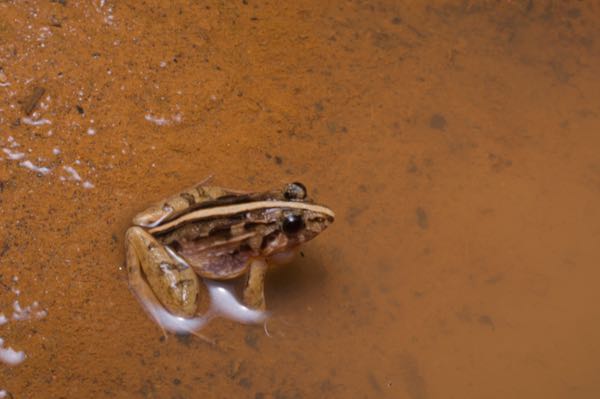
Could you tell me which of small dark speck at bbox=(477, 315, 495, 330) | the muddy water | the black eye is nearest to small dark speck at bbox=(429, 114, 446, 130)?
the muddy water

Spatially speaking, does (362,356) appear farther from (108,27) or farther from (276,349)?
(108,27)

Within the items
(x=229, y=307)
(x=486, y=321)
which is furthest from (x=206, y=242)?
(x=486, y=321)

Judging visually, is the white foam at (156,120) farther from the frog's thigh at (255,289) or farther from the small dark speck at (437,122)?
the small dark speck at (437,122)

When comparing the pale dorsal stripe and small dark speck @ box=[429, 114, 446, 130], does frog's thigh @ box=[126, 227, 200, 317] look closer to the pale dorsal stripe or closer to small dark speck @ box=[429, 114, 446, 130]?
the pale dorsal stripe

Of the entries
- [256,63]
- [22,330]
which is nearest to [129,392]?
[22,330]

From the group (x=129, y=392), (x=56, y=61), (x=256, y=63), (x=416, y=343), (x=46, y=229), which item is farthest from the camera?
(x=256, y=63)

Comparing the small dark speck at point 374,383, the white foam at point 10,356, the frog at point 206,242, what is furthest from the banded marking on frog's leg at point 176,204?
the small dark speck at point 374,383

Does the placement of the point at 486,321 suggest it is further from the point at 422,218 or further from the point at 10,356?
the point at 10,356
